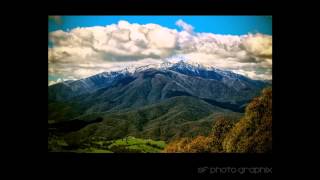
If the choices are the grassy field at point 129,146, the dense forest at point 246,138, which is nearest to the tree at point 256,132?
the dense forest at point 246,138

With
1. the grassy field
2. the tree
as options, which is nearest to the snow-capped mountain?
the tree

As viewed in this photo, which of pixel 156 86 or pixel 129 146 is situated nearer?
pixel 129 146

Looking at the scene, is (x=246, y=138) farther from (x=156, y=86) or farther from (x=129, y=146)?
(x=129, y=146)

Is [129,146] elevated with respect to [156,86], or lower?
lower

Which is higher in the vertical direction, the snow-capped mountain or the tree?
the snow-capped mountain

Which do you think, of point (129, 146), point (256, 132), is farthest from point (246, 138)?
point (129, 146)

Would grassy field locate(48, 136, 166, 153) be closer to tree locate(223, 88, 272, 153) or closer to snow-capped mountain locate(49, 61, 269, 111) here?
snow-capped mountain locate(49, 61, 269, 111)

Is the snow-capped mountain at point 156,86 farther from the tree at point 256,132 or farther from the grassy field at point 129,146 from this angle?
the grassy field at point 129,146

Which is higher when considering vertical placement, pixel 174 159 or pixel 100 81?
pixel 100 81
